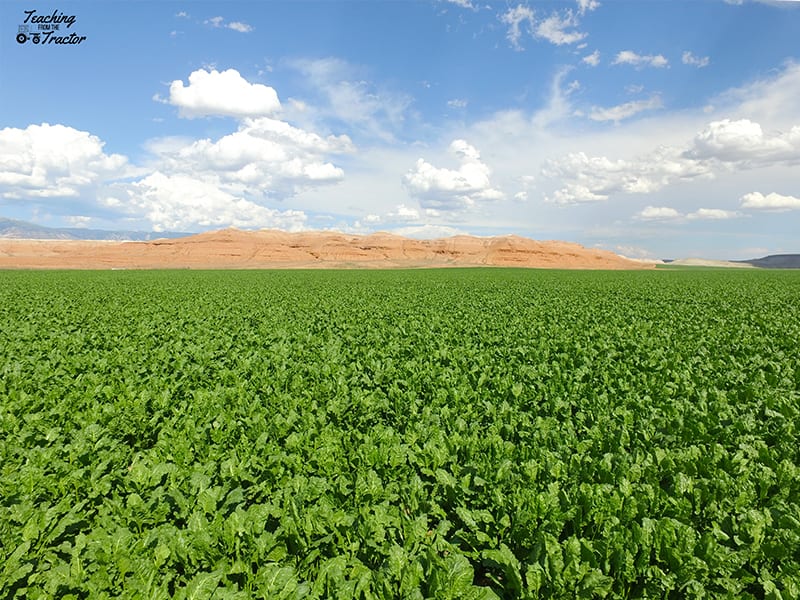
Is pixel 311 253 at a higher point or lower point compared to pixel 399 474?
higher

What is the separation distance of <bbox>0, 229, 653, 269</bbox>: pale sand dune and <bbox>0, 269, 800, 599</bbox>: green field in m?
97.2

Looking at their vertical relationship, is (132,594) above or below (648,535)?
below

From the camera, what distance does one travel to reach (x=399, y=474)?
5.04 m

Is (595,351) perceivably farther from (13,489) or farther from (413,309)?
(13,489)

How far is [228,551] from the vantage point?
12.2 feet

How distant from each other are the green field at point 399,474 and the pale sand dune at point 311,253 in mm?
97221

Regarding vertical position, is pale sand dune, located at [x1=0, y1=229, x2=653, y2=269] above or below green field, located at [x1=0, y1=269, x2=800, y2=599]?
above

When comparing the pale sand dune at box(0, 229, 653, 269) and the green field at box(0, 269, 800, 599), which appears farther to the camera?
the pale sand dune at box(0, 229, 653, 269)

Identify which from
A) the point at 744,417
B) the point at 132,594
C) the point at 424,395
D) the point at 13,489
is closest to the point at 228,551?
the point at 132,594

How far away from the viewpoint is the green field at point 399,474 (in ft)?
11.2

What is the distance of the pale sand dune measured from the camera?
372ft

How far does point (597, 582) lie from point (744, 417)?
4.95m

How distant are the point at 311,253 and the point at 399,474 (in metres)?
124

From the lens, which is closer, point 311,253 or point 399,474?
point 399,474
